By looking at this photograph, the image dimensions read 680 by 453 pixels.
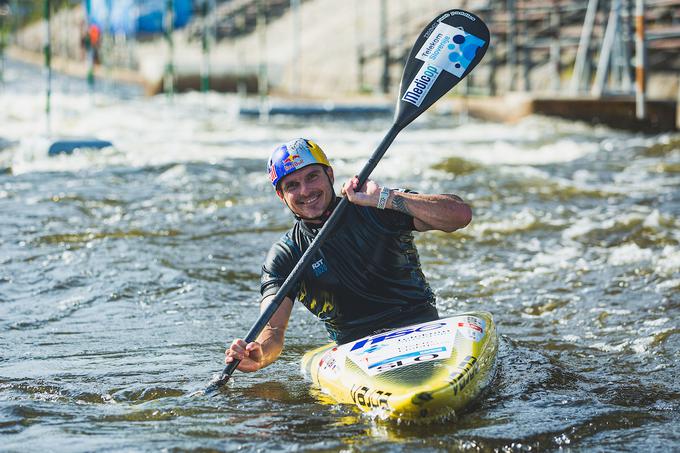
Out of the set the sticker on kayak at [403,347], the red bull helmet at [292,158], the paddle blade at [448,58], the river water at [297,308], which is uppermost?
the paddle blade at [448,58]

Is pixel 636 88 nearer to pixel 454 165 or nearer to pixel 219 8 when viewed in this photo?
pixel 454 165

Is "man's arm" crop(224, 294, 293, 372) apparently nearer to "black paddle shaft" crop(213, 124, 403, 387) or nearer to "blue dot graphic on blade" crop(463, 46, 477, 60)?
"black paddle shaft" crop(213, 124, 403, 387)

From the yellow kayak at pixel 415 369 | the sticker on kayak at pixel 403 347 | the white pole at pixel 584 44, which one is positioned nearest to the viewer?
the yellow kayak at pixel 415 369

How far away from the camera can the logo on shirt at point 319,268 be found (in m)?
4.68

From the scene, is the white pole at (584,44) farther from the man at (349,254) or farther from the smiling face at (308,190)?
the smiling face at (308,190)

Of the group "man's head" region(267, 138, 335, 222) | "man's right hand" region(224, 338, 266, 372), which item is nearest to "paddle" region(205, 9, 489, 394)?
"man's head" region(267, 138, 335, 222)

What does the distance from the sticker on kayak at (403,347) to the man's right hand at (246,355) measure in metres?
0.38

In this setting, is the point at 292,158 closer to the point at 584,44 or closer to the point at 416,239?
the point at 416,239

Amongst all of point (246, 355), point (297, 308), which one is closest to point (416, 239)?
point (297, 308)

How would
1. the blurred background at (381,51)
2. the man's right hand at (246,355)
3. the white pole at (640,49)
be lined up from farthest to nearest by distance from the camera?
the blurred background at (381,51) → the white pole at (640,49) → the man's right hand at (246,355)

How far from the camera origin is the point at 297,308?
261 inches

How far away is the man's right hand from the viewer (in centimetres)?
440

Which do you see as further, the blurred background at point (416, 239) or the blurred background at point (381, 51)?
the blurred background at point (381, 51)

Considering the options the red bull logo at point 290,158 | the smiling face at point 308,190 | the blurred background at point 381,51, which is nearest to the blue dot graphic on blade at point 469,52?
the smiling face at point 308,190
